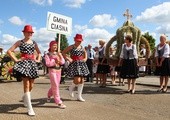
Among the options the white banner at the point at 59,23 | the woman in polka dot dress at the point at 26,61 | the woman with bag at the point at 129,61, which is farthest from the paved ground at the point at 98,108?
the white banner at the point at 59,23

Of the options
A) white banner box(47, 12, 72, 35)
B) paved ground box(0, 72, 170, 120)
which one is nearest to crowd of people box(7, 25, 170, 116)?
paved ground box(0, 72, 170, 120)

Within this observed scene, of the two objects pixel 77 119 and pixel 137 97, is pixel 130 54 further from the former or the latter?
pixel 77 119

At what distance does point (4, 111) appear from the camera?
815 cm

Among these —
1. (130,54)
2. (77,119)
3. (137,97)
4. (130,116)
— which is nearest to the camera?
(77,119)

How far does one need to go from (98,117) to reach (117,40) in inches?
286

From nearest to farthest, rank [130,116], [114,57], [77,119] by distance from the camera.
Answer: [77,119] → [130,116] → [114,57]

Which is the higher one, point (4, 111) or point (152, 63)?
point (152, 63)

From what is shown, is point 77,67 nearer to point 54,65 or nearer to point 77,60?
point 77,60

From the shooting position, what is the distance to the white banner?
40.7 feet

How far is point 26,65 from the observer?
8.01m

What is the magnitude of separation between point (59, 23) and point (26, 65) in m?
4.91

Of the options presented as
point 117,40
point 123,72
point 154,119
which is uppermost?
point 117,40

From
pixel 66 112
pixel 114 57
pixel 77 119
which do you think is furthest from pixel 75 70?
pixel 114 57

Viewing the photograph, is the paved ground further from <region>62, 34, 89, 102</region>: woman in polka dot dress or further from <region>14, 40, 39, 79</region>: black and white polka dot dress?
<region>14, 40, 39, 79</region>: black and white polka dot dress
